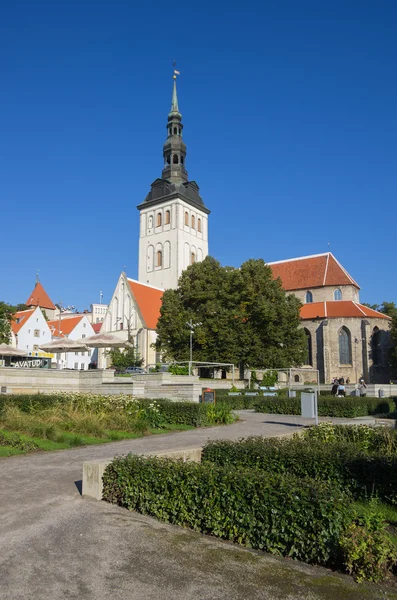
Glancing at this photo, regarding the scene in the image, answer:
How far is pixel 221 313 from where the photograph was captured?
44156 mm

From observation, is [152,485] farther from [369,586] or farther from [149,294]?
[149,294]

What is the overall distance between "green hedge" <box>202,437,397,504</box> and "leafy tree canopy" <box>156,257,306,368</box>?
34.0m

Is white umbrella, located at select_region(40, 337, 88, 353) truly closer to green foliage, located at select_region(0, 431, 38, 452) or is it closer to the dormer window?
green foliage, located at select_region(0, 431, 38, 452)

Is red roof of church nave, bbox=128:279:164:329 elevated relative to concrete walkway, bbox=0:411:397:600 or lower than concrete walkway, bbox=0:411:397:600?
elevated

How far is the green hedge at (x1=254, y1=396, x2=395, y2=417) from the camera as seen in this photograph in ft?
75.7

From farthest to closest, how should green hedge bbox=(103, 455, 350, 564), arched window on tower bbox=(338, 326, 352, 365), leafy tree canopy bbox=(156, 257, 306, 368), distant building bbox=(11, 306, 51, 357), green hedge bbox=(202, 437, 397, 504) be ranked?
distant building bbox=(11, 306, 51, 357)
arched window on tower bbox=(338, 326, 352, 365)
leafy tree canopy bbox=(156, 257, 306, 368)
green hedge bbox=(202, 437, 397, 504)
green hedge bbox=(103, 455, 350, 564)

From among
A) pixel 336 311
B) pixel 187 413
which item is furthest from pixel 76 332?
pixel 187 413

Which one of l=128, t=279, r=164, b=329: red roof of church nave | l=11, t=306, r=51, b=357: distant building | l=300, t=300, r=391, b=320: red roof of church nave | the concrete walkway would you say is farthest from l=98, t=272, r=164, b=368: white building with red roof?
the concrete walkway

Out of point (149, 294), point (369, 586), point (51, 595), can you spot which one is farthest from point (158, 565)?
point (149, 294)

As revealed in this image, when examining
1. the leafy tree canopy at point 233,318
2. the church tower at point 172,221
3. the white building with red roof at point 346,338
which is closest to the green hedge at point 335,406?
the leafy tree canopy at point 233,318

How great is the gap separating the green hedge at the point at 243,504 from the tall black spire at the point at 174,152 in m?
73.6

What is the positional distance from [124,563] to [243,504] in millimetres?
1563

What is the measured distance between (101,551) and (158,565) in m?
0.79

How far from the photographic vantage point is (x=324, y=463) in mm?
7832
